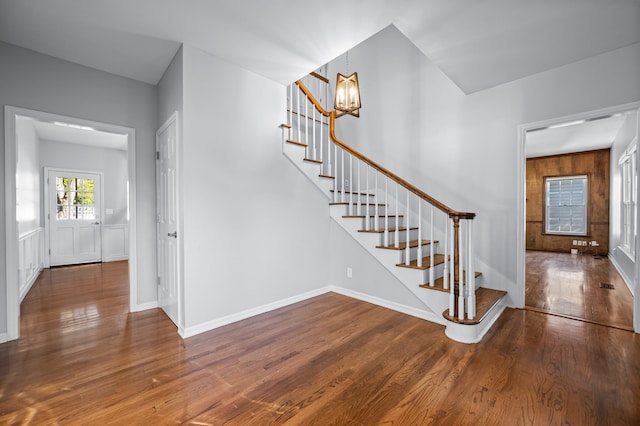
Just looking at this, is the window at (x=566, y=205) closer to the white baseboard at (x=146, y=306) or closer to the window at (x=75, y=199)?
the white baseboard at (x=146, y=306)

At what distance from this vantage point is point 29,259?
4.33 m

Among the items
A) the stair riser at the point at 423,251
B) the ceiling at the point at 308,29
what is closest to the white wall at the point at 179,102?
the ceiling at the point at 308,29

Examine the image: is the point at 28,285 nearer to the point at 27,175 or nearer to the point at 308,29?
the point at 27,175

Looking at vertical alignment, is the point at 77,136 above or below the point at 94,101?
above

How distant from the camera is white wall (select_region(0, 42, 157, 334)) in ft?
8.65

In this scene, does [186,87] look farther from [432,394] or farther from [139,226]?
[432,394]

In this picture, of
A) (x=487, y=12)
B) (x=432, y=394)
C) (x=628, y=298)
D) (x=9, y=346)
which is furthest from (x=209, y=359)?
(x=628, y=298)

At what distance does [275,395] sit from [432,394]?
1.01m

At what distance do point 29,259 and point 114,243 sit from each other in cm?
237

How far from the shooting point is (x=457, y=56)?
2855 millimetres

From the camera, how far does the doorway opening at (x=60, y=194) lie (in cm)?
262

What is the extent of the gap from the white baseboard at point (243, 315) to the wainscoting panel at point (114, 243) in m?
5.19

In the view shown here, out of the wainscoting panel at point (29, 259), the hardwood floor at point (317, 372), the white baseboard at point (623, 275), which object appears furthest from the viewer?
the white baseboard at point (623, 275)

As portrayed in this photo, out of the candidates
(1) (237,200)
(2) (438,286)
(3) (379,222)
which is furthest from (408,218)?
(1) (237,200)
